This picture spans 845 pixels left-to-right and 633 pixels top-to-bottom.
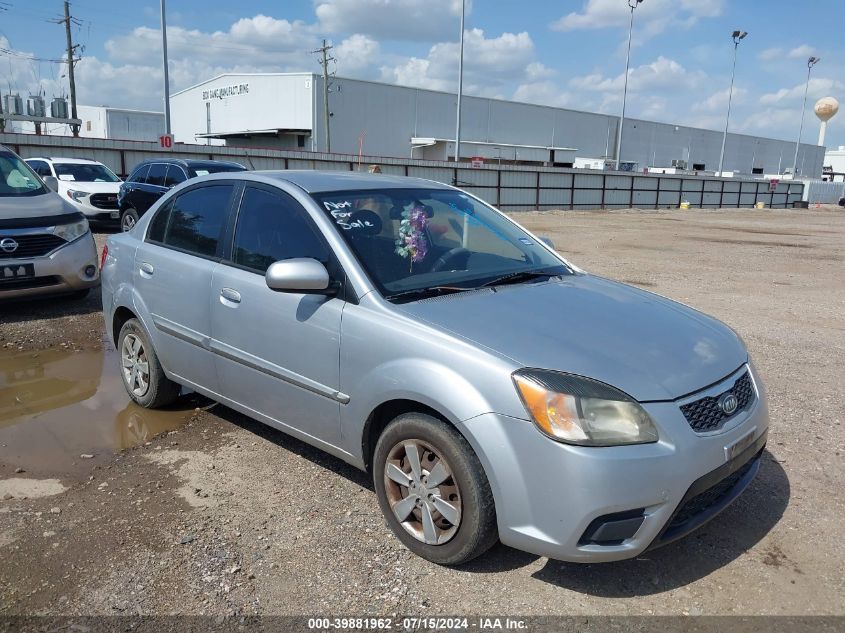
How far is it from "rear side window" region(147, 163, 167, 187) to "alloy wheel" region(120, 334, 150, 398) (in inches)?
406

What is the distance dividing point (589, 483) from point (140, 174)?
48.9ft

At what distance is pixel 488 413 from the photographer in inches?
107

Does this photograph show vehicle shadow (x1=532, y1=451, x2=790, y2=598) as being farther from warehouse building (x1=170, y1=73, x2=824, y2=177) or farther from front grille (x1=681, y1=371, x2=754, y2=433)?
warehouse building (x1=170, y1=73, x2=824, y2=177)

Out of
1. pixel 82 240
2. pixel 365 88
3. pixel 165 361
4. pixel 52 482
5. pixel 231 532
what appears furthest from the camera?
pixel 365 88

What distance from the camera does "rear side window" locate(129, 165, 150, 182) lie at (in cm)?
1506

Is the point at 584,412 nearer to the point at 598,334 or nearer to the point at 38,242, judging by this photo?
the point at 598,334

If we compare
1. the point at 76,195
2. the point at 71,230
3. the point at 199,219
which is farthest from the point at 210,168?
the point at 199,219

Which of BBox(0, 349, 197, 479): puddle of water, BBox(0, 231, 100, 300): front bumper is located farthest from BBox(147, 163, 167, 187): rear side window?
BBox(0, 349, 197, 479): puddle of water

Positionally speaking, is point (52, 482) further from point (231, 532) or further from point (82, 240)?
point (82, 240)

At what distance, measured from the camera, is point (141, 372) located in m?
4.92

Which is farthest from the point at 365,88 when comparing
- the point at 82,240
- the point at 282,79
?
the point at 82,240

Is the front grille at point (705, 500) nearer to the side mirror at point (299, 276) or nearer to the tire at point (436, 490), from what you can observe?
the tire at point (436, 490)

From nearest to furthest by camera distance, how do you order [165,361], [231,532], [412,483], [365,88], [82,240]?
[412,483]
[231,532]
[165,361]
[82,240]
[365,88]

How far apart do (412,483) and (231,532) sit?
3.19 ft
